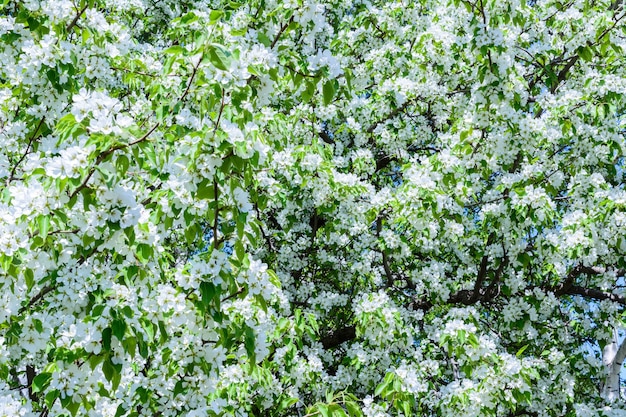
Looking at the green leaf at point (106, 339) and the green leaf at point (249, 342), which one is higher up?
the green leaf at point (106, 339)

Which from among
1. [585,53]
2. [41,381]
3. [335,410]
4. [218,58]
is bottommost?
[335,410]

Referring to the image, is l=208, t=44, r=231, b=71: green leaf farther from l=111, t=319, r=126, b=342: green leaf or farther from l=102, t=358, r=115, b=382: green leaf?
l=102, t=358, r=115, b=382: green leaf

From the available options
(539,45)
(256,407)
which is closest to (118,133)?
(256,407)

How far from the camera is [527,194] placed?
5844mm

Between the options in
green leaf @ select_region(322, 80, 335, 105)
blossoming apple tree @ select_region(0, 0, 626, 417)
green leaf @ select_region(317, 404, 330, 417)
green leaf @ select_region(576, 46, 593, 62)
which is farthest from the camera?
green leaf @ select_region(576, 46, 593, 62)

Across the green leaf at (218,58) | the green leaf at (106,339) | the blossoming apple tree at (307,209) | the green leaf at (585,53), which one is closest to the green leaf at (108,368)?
the blossoming apple tree at (307,209)

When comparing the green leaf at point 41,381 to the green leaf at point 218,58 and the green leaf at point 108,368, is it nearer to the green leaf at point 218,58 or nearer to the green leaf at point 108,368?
the green leaf at point 108,368

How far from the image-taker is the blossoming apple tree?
3000 millimetres

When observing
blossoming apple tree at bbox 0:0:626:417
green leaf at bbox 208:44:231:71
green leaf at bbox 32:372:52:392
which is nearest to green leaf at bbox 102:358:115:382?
blossoming apple tree at bbox 0:0:626:417

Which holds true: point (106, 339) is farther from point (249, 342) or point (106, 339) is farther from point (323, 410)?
point (323, 410)

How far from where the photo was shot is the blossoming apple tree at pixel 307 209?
3000mm

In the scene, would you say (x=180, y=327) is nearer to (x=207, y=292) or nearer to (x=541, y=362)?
(x=207, y=292)

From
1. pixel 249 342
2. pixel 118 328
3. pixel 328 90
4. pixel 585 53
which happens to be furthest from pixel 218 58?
pixel 585 53

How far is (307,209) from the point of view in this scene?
7.12 m
